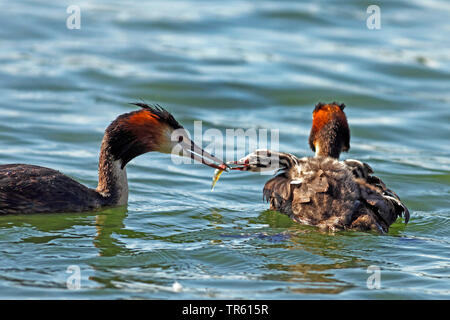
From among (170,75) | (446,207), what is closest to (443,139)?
(446,207)

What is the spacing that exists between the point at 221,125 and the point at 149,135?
170 inches

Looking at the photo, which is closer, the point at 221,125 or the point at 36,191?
the point at 36,191

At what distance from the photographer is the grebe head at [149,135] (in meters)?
8.37

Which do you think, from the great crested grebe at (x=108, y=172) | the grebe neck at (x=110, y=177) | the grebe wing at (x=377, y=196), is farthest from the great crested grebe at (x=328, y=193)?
the grebe neck at (x=110, y=177)

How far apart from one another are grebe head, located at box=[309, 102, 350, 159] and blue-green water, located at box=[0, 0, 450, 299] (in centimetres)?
89

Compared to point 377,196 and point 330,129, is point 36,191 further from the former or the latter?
point 377,196

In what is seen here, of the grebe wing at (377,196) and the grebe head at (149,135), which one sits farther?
the grebe head at (149,135)

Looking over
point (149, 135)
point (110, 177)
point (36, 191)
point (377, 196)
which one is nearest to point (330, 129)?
point (377, 196)

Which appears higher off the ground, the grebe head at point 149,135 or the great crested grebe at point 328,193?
the grebe head at point 149,135

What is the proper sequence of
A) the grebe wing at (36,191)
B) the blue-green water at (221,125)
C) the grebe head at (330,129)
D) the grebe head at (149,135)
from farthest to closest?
1. the grebe head at (330,129)
2. the grebe head at (149,135)
3. the grebe wing at (36,191)
4. the blue-green water at (221,125)

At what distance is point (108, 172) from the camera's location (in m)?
8.64

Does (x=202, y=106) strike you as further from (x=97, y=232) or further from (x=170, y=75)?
(x=97, y=232)

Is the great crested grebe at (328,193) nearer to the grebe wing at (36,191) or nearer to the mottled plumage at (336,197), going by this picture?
the mottled plumage at (336,197)

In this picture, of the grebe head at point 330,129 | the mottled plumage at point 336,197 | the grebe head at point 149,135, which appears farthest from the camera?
the grebe head at point 330,129
